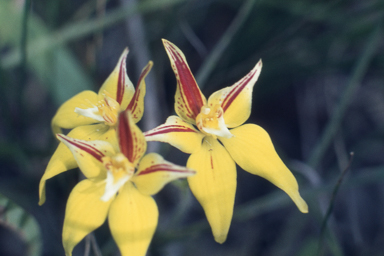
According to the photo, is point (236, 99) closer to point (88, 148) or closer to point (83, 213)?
point (88, 148)

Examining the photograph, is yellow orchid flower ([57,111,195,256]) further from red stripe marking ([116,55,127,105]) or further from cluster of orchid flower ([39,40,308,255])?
red stripe marking ([116,55,127,105])

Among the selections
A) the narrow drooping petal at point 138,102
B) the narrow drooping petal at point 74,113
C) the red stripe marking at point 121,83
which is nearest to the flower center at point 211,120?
the narrow drooping petal at point 138,102

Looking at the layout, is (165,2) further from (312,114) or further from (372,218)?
(372,218)

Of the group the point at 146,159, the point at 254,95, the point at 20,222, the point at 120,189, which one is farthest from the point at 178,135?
the point at 254,95

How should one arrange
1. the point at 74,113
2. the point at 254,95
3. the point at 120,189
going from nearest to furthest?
1. the point at 120,189
2. the point at 74,113
3. the point at 254,95

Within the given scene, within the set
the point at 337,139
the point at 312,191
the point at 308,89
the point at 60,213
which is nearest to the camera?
the point at 312,191

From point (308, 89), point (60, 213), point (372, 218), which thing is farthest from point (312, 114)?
point (60, 213)

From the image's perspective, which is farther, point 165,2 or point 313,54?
point 313,54
